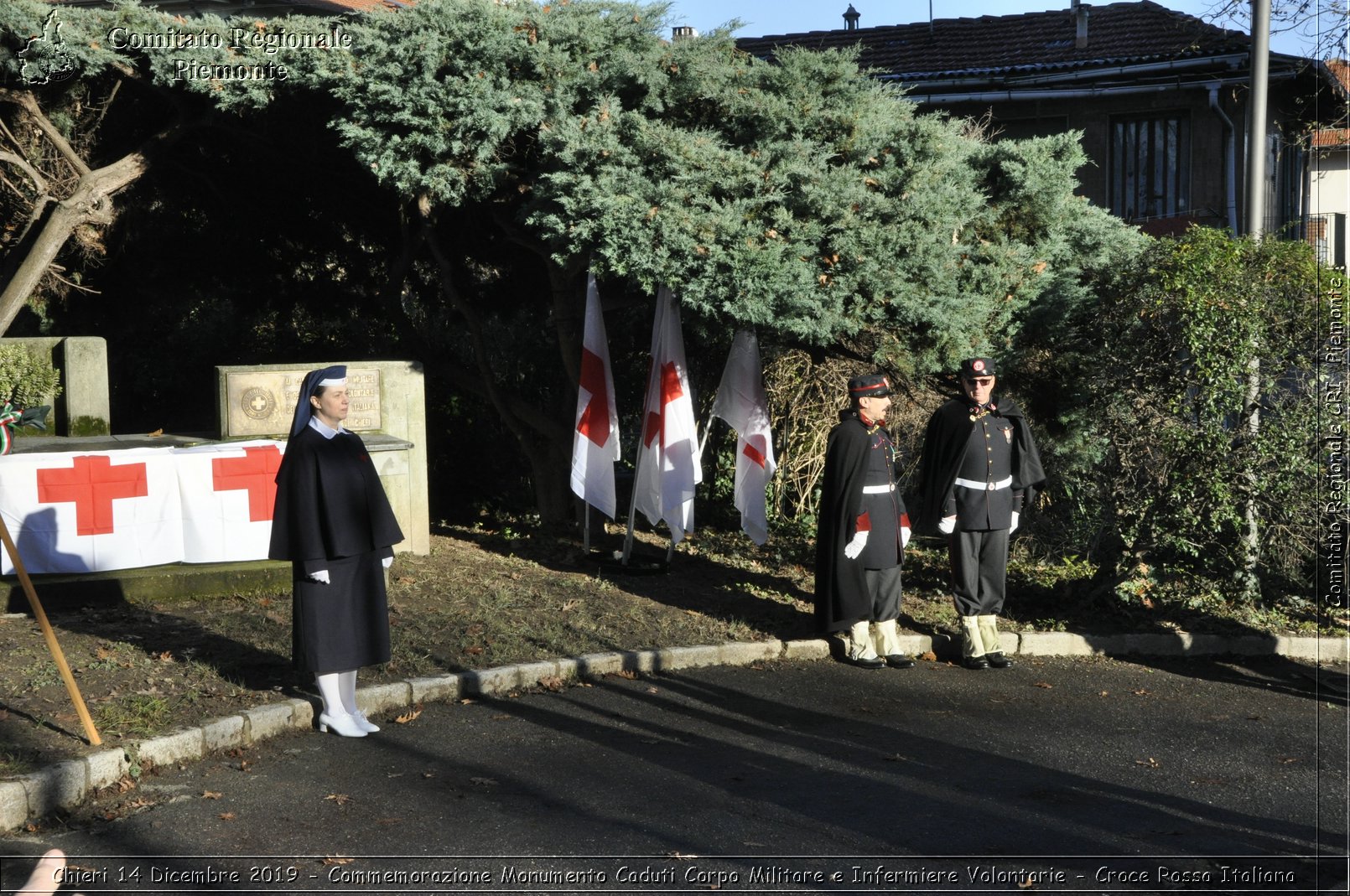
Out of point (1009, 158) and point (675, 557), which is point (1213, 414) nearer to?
point (1009, 158)

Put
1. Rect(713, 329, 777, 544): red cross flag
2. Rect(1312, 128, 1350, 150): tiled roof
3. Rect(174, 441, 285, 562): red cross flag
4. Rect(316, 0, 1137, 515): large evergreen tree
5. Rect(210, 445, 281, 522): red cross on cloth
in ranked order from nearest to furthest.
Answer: Rect(1312, 128, 1350, 150): tiled roof → Rect(316, 0, 1137, 515): large evergreen tree → Rect(174, 441, 285, 562): red cross flag → Rect(210, 445, 281, 522): red cross on cloth → Rect(713, 329, 777, 544): red cross flag

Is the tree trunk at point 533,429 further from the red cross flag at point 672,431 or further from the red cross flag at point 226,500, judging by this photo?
the red cross flag at point 226,500

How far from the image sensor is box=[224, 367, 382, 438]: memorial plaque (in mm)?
10297

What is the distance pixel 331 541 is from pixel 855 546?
3.42 meters

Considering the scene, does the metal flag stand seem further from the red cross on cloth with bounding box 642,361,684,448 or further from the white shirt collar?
the red cross on cloth with bounding box 642,361,684,448

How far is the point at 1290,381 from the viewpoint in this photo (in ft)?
27.1

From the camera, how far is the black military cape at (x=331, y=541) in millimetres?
6465

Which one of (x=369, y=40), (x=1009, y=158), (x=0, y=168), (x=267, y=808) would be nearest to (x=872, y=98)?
(x=1009, y=158)

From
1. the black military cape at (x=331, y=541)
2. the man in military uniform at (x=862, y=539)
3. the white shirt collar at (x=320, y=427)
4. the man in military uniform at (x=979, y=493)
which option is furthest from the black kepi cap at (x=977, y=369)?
the white shirt collar at (x=320, y=427)

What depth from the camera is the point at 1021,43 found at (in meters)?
23.1

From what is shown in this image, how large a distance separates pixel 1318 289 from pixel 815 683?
4.17m

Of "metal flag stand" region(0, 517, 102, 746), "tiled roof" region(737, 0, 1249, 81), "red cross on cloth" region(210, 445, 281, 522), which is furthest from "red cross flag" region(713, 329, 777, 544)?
"tiled roof" region(737, 0, 1249, 81)

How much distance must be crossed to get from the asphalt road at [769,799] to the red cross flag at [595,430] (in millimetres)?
Answer: 2817

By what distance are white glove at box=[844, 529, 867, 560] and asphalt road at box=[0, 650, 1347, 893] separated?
2.98ft
